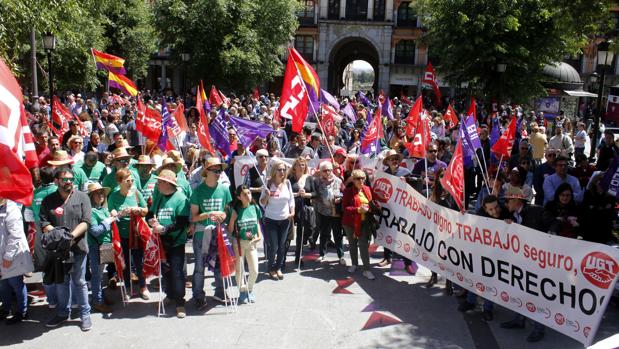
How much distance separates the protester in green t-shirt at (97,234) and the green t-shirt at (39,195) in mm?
459

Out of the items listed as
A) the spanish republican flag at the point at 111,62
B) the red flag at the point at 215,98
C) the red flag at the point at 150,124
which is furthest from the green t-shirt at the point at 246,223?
the red flag at the point at 215,98

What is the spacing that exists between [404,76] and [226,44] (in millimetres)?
22880

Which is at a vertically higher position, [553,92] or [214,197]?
[553,92]

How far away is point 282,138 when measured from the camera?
44.5ft

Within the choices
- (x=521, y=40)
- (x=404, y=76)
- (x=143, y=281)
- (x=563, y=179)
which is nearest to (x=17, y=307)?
(x=143, y=281)

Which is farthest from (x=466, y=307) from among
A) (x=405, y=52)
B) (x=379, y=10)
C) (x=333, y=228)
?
(x=379, y=10)

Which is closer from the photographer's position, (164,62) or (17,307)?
(17,307)

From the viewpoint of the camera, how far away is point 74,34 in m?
16.5

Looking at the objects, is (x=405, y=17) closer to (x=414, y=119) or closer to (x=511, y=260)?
(x=414, y=119)

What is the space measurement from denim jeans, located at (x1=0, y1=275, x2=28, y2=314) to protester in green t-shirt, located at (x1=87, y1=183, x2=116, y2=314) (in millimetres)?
707

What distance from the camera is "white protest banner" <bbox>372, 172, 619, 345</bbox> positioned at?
4.99 metres

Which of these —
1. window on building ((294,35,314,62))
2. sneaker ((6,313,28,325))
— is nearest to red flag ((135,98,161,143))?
sneaker ((6,313,28,325))

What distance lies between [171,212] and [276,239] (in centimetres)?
175

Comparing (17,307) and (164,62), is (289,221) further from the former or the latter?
(164,62)
